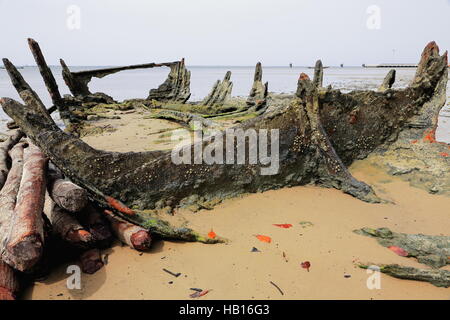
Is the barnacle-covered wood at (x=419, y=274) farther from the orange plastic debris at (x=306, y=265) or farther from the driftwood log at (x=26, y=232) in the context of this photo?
the driftwood log at (x=26, y=232)

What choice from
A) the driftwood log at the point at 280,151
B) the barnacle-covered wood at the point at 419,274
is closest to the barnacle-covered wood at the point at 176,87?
the driftwood log at the point at 280,151

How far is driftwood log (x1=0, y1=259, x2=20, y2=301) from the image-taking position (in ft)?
7.18

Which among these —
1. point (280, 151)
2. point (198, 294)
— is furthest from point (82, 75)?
point (198, 294)

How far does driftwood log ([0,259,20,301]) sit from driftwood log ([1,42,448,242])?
93 centimetres

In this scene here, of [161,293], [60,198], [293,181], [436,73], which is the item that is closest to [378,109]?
[436,73]

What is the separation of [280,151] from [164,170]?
5.20 ft

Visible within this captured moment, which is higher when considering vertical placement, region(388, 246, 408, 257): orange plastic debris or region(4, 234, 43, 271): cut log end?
region(4, 234, 43, 271): cut log end

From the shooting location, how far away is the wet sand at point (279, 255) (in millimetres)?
2389

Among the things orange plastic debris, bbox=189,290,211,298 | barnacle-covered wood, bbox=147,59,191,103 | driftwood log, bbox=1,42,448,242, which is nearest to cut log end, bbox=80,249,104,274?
driftwood log, bbox=1,42,448,242

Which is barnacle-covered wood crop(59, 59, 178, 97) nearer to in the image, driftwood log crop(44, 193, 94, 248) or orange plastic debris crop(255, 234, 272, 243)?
driftwood log crop(44, 193, 94, 248)
